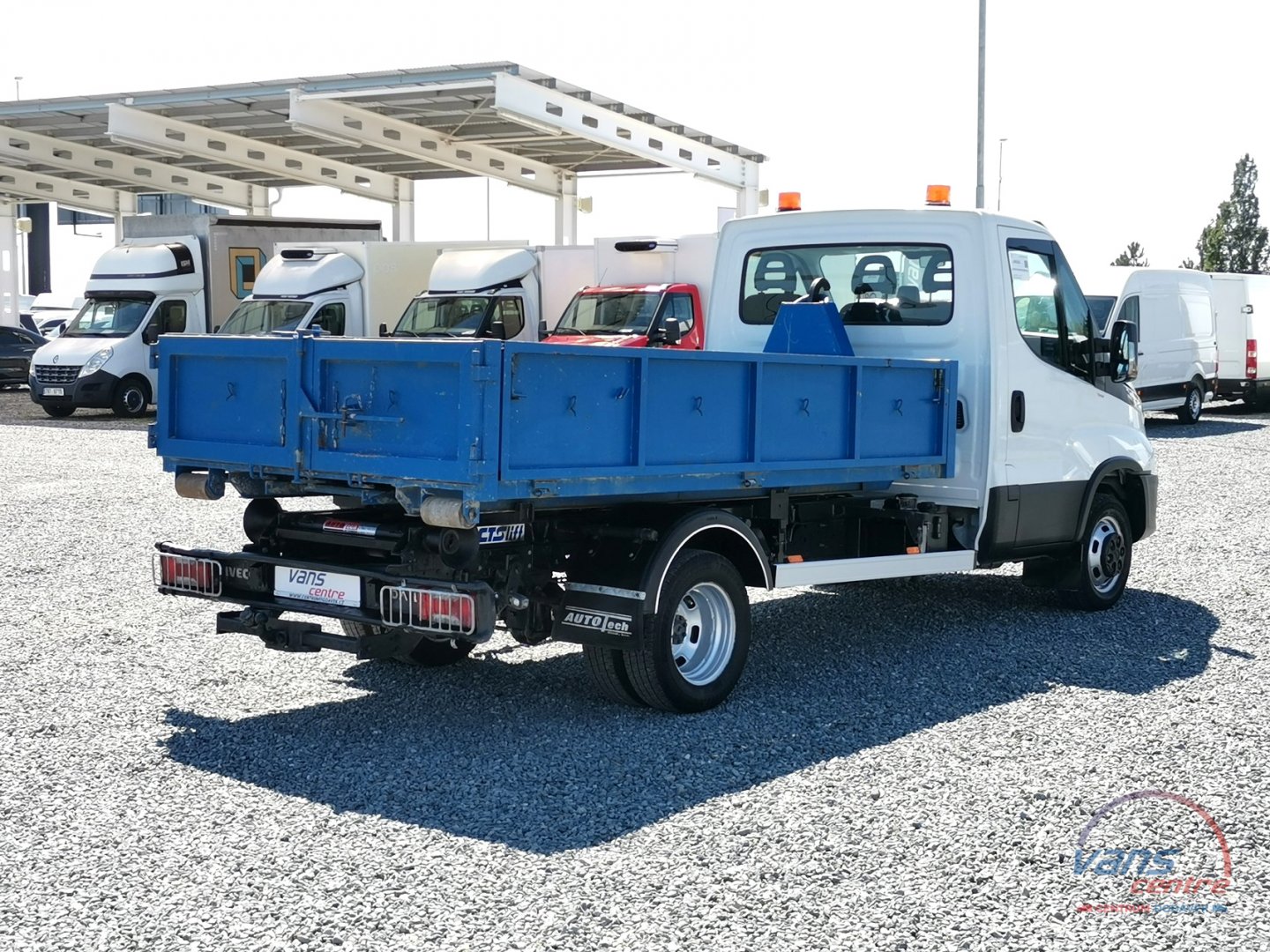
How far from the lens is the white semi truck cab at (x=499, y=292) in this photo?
21500 mm

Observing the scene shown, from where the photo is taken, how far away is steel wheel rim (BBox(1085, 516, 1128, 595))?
Result: 9469 millimetres

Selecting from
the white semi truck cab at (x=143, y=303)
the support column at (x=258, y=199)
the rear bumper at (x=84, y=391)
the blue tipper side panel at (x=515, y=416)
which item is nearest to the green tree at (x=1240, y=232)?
the support column at (x=258, y=199)

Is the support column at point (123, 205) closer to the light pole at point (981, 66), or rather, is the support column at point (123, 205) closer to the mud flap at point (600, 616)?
the light pole at point (981, 66)

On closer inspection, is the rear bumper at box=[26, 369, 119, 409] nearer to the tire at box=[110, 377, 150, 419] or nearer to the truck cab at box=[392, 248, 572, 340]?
the tire at box=[110, 377, 150, 419]

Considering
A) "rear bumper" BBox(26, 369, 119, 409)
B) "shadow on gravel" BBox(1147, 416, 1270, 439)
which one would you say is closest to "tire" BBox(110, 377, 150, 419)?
"rear bumper" BBox(26, 369, 119, 409)

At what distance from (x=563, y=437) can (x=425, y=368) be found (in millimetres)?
616

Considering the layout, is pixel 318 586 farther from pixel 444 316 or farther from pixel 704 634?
pixel 444 316

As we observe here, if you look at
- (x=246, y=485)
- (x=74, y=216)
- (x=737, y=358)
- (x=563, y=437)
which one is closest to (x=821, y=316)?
(x=737, y=358)

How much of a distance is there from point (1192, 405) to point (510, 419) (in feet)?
71.5

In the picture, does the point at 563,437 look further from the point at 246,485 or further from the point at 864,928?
the point at 864,928

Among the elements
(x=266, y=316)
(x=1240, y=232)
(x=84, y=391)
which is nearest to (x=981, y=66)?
(x=266, y=316)

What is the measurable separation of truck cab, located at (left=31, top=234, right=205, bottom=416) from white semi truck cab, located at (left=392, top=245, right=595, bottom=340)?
5548 millimetres

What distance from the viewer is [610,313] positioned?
19.9 meters

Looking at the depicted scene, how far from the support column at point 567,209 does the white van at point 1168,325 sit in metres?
14.6
